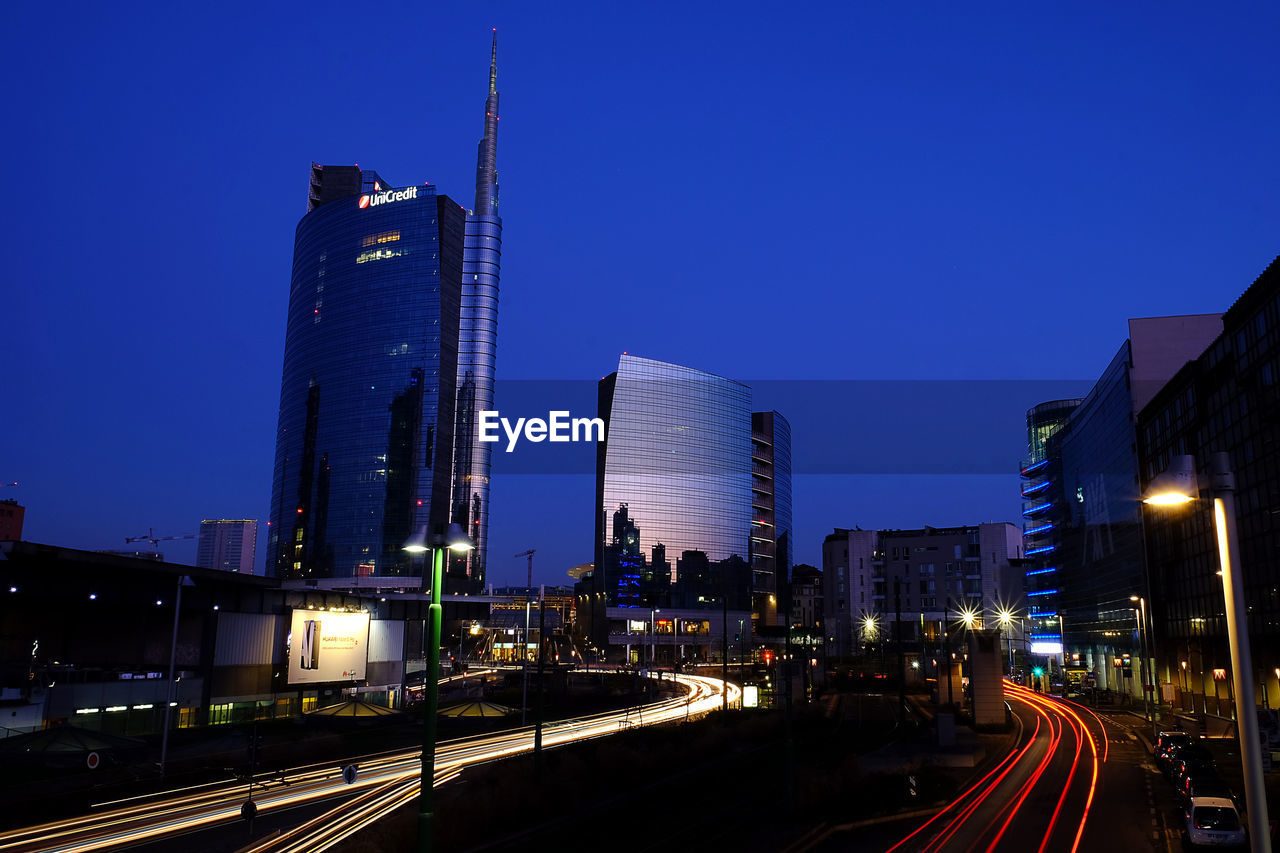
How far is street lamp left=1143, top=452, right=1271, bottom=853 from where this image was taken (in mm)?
10977

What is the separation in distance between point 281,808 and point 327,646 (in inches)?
1764

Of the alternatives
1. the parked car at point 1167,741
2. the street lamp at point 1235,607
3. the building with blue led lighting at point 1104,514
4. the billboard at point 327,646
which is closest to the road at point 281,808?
the street lamp at point 1235,607

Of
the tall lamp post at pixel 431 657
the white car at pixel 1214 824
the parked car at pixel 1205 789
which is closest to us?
the tall lamp post at pixel 431 657

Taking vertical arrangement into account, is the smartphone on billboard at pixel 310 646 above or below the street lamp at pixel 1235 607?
below

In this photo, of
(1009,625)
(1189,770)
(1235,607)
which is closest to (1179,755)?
(1189,770)

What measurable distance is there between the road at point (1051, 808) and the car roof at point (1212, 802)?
1.95 m

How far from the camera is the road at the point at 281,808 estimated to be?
26.9 meters

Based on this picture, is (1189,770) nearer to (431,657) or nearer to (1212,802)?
(1212,802)

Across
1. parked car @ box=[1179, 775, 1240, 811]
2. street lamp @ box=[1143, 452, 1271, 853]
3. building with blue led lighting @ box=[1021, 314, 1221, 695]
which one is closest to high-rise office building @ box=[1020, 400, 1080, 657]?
building with blue led lighting @ box=[1021, 314, 1221, 695]

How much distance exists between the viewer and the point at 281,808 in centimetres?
3350

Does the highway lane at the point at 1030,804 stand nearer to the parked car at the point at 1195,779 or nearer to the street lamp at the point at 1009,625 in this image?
the parked car at the point at 1195,779

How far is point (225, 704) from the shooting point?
6488 centimetres

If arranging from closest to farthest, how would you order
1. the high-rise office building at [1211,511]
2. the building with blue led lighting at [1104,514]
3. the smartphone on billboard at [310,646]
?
the high-rise office building at [1211,511] < the smartphone on billboard at [310,646] < the building with blue led lighting at [1104,514]

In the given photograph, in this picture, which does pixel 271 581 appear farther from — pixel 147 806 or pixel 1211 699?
pixel 1211 699
